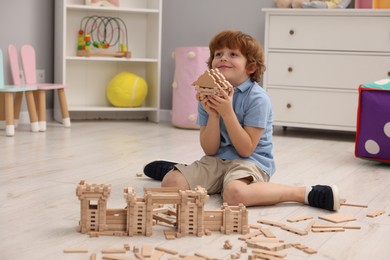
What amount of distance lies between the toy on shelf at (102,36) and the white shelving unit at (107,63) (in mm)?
33

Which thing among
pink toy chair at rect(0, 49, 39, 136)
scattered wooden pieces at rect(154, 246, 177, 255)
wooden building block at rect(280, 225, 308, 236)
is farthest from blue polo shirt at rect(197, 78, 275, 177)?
pink toy chair at rect(0, 49, 39, 136)

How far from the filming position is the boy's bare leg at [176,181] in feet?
6.75

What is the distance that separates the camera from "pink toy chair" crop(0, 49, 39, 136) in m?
3.27

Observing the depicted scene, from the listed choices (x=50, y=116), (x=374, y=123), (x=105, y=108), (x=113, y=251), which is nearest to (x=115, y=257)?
(x=113, y=251)

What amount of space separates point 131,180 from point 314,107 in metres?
1.59

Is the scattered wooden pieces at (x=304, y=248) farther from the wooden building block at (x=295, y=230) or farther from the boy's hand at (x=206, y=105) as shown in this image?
the boy's hand at (x=206, y=105)

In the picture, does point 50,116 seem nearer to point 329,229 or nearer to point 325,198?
point 325,198

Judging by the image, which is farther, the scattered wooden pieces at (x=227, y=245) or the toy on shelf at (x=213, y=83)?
the toy on shelf at (x=213, y=83)

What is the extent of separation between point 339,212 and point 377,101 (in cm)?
97

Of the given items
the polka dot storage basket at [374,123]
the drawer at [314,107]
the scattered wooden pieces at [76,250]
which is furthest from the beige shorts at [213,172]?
the drawer at [314,107]

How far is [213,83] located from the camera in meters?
1.89

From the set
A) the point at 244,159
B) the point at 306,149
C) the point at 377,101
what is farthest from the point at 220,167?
the point at 306,149

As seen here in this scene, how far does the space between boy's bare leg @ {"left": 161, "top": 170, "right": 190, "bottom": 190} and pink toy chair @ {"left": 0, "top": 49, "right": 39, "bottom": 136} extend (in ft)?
4.77

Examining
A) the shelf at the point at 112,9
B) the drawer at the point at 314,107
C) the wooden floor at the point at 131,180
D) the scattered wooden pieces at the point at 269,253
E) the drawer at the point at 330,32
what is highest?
the shelf at the point at 112,9
